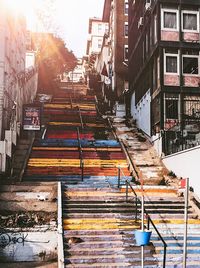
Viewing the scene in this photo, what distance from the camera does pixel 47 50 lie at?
64125 millimetres

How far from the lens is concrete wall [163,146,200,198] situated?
56.5 ft

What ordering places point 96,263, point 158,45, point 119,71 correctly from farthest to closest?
point 119,71 → point 158,45 → point 96,263

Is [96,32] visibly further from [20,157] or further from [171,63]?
[20,157]

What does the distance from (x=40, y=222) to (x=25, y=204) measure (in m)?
1.63

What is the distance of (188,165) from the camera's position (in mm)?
18281

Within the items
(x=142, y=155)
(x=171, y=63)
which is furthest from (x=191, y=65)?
(x=142, y=155)

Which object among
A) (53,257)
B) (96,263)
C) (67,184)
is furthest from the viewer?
(67,184)

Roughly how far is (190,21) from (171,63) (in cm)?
337

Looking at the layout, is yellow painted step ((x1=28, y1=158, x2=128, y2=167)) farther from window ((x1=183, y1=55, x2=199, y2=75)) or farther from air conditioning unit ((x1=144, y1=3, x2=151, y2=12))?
air conditioning unit ((x1=144, y1=3, x2=151, y2=12))

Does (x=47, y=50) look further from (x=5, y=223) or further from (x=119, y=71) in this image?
(x=5, y=223)

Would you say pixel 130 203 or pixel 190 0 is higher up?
pixel 190 0

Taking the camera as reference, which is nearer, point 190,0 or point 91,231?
point 91,231


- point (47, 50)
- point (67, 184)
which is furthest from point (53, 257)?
point (47, 50)

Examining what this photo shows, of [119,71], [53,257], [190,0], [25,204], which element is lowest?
[53,257]
